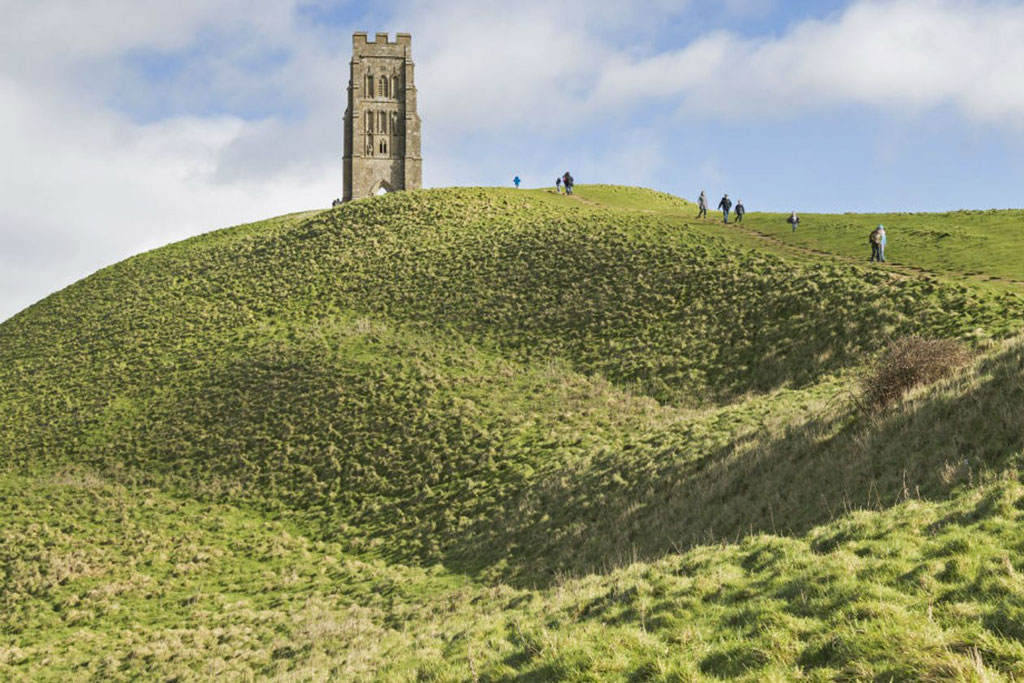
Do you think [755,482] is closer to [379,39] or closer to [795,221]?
[795,221]

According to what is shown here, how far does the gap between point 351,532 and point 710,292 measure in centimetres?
2469

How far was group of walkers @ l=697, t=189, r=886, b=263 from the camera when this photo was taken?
39812 mm

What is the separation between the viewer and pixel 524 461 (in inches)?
1172

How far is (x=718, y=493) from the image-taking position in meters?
19.6

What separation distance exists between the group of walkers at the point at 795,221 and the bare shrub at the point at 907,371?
20.4 m

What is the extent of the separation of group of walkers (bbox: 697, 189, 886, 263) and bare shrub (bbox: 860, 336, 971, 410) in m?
20.4

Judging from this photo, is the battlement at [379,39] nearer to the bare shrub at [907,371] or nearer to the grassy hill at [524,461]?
the grassy hill at [524,461]

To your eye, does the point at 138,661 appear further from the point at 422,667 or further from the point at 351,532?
the point at 422,667

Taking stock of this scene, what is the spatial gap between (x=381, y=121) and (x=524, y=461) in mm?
76326

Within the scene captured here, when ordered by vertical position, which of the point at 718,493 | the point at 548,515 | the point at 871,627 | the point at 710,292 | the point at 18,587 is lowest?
the point at 18,587

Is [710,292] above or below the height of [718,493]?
above

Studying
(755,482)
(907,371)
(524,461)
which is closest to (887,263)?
(907,371)

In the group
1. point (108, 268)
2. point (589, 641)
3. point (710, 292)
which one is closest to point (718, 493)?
point (589, 641)

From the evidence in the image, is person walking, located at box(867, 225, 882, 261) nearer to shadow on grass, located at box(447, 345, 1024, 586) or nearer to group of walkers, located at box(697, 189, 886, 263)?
group of walkers, located at box(697, 189, 886, 263)
